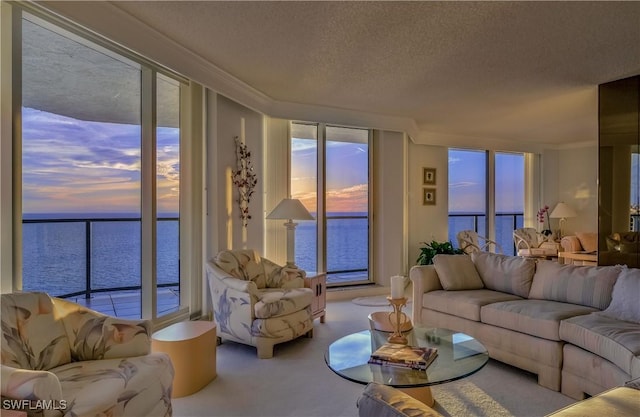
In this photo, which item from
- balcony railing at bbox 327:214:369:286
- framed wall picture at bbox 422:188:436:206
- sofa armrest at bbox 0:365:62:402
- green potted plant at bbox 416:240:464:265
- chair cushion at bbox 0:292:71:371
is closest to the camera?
sofa armrest at bbox 0:365:62:402

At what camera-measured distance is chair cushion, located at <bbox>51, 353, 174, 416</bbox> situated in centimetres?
167

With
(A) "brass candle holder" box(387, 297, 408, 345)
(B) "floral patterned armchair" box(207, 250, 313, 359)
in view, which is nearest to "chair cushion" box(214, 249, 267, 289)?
(B) "floral patterned armchair" box(207, 250, 313, 359)

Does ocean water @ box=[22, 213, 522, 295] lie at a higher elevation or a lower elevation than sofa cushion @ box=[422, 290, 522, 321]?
higher

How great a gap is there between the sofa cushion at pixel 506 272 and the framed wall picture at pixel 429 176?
309cm

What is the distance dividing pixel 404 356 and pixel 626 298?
1833 millimetres

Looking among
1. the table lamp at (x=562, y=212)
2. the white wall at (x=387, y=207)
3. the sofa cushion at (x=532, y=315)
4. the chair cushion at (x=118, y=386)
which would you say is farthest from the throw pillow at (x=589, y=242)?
the chair cushion at (x=118, y=386)

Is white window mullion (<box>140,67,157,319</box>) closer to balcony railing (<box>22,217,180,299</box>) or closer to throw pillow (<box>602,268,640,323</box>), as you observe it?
balcony railing (<box>22,217,180,299</box>)

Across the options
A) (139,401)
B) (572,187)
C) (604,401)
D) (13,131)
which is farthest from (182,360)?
(572,187)

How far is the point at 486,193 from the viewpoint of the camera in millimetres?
7812

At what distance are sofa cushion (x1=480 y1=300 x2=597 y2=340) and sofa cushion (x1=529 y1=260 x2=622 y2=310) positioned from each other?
9cm

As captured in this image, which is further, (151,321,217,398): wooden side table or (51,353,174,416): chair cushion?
(151,321,217,398): wooden side table

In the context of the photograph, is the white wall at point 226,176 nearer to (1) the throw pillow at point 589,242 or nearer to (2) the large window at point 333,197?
(2) the large window at point 333,197

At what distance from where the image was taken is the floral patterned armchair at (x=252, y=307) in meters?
3.32

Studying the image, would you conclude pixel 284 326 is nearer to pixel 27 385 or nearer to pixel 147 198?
pixel 147 198
